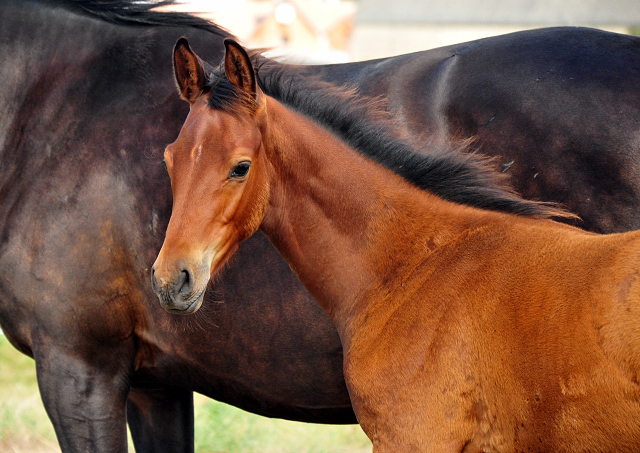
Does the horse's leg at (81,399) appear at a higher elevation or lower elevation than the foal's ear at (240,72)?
lower

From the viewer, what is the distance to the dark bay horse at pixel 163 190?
9.52 feet

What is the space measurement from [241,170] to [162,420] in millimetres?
1947

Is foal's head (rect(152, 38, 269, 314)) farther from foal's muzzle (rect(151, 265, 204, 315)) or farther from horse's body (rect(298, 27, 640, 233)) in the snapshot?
horse's body (rect(298, 27, 640, 233))

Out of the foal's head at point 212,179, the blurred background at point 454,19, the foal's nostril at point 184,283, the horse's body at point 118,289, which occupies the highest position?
the foal's head at point 212,179

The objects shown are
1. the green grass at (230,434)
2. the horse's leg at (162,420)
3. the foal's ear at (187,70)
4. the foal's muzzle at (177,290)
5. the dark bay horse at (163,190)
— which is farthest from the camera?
the green grass at (230,434)

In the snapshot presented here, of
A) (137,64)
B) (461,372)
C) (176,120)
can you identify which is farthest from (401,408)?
(137,64)

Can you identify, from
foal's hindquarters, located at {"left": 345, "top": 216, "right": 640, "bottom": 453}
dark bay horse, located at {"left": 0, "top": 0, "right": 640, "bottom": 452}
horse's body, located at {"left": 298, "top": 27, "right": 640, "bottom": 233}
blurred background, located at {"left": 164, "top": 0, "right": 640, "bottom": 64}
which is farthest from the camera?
blurred background, located at {"left": 164, "top": 0, "right": 640, "bottom": 64}

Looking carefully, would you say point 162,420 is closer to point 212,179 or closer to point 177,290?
point 177,290

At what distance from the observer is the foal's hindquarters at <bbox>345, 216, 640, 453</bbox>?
6.44 feet

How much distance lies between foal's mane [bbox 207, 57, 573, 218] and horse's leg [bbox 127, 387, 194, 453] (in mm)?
1891

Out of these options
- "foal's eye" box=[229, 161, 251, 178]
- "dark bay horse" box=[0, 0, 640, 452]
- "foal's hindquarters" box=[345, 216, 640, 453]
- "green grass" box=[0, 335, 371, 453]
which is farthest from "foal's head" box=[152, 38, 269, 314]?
"green grass" box=[0, 335, 371, 453]

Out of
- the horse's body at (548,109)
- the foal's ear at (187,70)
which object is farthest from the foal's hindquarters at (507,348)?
the foal's ear at (187,70)

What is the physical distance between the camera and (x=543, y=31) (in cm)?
323

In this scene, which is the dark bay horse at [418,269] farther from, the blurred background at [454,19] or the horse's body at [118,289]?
the blurred background at [454,19]
